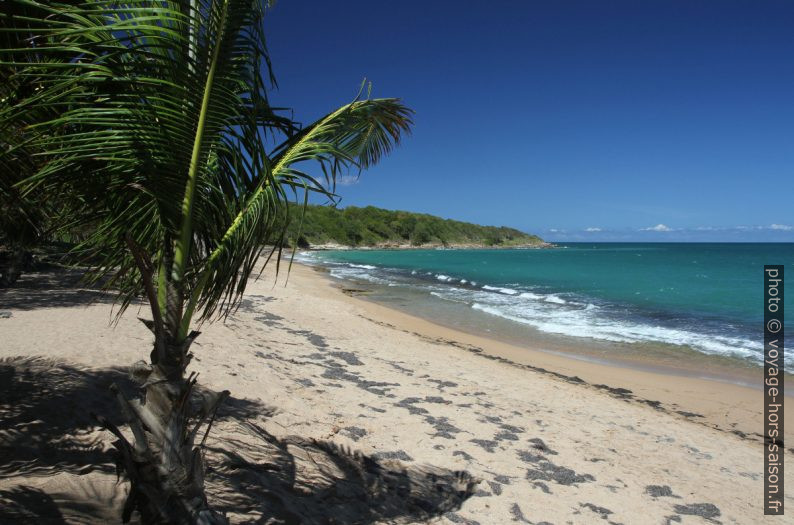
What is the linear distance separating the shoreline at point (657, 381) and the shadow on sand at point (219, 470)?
5.21m

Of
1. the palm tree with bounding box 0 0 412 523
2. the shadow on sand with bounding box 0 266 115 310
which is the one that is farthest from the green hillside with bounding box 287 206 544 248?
the palm tree with bounding box 0 0 412 523

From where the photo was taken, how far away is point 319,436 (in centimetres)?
488

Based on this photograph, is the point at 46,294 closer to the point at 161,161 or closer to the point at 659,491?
the point at 161,161

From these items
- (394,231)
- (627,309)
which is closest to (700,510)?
(627,309)

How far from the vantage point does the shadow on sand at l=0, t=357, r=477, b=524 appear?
2926 mm

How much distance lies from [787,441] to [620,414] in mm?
2195

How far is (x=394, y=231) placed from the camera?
377 feet

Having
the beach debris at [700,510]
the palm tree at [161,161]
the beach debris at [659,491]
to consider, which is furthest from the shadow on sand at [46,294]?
the beach debris at [700,510]

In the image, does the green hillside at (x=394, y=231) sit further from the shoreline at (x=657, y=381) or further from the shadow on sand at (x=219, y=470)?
the shadow on sand at (x=219, y=470)

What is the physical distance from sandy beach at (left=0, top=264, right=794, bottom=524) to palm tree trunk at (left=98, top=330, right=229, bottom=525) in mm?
832

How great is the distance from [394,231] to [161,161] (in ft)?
371

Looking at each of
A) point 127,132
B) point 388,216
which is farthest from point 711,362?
point 388,216

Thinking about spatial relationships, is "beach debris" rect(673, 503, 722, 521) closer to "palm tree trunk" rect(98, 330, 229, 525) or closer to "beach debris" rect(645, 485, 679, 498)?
"beach debris" rect(645, 485, 679, 498)

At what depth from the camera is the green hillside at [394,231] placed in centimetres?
9571
